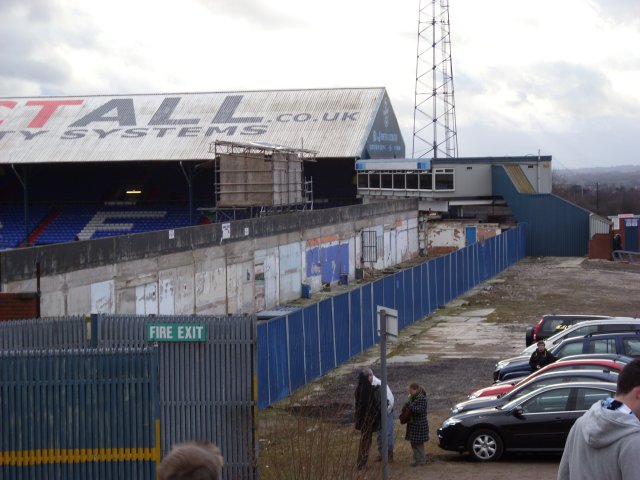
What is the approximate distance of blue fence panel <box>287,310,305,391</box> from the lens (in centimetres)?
2277

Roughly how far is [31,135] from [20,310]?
Result: 45.4m

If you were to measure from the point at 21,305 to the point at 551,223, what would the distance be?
43.0 m

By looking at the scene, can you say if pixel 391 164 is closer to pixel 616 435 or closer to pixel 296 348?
pixel 296 348

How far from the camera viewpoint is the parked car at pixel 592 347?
68.8 feet

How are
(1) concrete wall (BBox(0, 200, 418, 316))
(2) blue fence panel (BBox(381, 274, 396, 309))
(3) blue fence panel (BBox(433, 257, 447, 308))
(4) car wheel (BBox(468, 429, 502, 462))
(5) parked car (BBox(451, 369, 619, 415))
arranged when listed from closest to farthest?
(4) car wheel (BBox(468, 429, 502, 462))
(5) parked car (BBox(451, 369, 619, 415))
(1) concrete wall (BBox(0, 200, 418, 316))
(2) blue fence panel (BBox(381, 274, 396, 309))
(3) blue fence panel (BBox(433, 257, 447, 308))

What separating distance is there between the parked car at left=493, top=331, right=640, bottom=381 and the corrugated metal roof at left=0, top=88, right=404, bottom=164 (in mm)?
39066

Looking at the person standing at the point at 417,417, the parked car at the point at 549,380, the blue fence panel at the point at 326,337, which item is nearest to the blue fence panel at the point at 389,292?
the blue fence panel at the point at 326,337

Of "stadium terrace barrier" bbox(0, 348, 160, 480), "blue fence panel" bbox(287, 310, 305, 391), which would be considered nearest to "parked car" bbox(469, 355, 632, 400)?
"blue fence panel" bbox(287, 310, 305, 391)

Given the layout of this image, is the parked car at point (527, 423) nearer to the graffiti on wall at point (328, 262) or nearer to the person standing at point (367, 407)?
the person standing at point (367, 407)

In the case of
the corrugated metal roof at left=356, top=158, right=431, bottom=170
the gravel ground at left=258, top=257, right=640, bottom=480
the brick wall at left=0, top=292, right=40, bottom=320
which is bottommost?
the gravel ground at left=258, top=257, right=640, bottom=480

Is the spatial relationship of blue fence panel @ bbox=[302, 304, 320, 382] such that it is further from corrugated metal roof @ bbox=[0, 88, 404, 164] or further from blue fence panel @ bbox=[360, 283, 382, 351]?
corrugated metal roof @ bbox=[0, 88, 404, 164]

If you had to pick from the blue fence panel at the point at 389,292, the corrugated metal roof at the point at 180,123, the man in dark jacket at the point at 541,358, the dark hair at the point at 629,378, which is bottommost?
the man in dark jacket at the point at 541,358

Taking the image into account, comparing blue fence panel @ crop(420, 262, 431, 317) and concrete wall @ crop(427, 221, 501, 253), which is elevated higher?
concrete wall @ crop(427, 221, 501, 253)

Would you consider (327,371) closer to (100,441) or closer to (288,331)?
(288,331)
